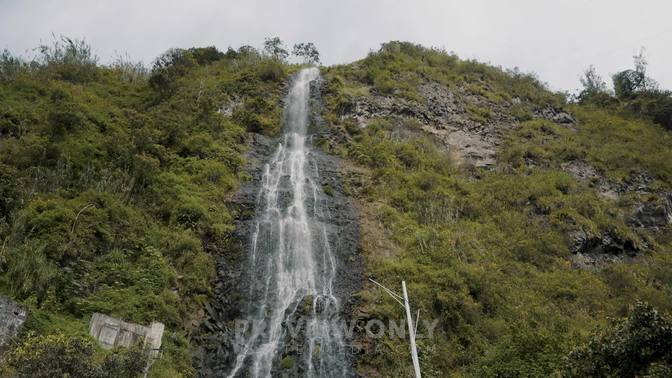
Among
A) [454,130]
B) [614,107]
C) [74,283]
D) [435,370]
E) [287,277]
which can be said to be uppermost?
[614,107]

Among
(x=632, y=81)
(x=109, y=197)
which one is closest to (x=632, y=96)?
(x=632, y=81)

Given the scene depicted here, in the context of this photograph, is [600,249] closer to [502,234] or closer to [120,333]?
[502,234]

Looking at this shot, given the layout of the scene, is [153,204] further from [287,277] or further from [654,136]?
[654,136]

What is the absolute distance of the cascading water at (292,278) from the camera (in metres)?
19.1

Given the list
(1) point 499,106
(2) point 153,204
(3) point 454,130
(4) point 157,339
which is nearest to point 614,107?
(1) point 499,106

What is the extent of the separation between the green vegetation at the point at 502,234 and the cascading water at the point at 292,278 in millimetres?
1495

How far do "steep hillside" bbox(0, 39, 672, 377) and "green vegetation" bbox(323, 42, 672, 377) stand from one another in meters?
0.10

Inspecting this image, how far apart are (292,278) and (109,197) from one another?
24.5ft

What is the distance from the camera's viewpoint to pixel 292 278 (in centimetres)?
2264

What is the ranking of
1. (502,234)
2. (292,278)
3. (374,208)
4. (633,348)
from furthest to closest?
(374,208) → (502,234) → (292,278) → (633,348)

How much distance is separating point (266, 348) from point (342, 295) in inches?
149

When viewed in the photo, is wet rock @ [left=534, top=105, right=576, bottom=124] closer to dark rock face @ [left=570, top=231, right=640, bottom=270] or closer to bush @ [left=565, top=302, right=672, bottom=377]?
dark rock face @ [left=570, top=231, right=640, bottom=270]

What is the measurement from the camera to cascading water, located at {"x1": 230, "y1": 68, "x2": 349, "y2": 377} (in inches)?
752

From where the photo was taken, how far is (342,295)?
21891mm
